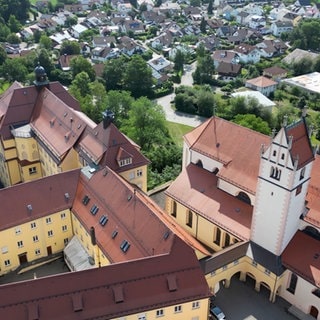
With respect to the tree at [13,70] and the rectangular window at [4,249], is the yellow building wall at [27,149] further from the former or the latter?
the tree at [13,70]

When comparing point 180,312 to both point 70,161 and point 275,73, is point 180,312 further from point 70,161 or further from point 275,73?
point 275,73

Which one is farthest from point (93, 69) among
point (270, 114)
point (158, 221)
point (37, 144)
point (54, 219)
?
point (158, 221)

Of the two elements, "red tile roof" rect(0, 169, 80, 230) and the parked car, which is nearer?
the parked car

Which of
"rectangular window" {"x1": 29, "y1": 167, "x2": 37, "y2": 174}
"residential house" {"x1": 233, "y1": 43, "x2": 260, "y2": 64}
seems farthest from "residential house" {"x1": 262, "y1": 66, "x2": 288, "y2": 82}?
"rectangular window" {"x1": 29, "y1": 167, "x2": 37, "y2": 174}

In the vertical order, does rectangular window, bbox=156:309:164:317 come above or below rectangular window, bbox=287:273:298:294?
above

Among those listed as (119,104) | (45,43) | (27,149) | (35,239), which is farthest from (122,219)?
(45,43)

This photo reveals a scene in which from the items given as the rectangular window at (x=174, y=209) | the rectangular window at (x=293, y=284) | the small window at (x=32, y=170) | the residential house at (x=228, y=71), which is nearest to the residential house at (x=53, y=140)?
the small window at (x=32, y=170)

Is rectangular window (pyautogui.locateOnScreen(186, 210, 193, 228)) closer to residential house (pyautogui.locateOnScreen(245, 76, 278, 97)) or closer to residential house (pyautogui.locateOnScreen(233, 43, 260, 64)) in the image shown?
residential house (pyautogui.locateOnScreen(245, 76, 278, 97))

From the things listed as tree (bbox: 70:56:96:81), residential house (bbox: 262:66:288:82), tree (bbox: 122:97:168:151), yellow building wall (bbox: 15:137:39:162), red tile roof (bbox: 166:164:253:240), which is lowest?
residential house (bbox: 262:66:288:82)
